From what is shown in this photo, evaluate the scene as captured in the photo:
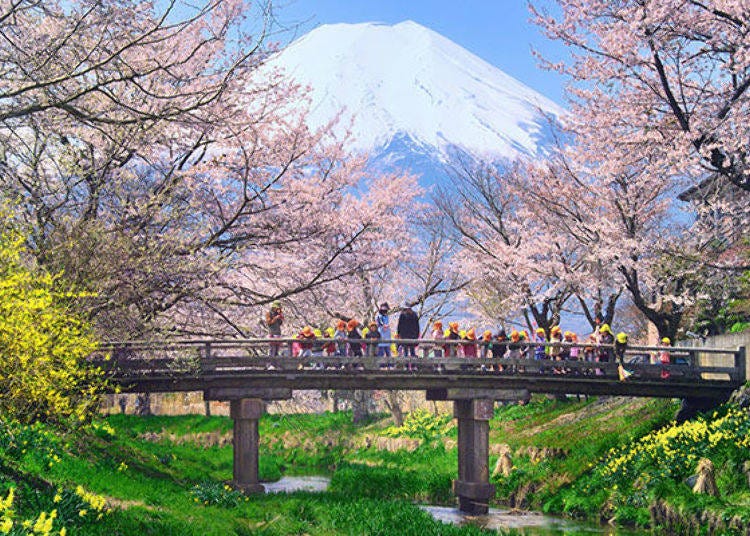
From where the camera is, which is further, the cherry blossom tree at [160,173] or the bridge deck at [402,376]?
the bridge deck at [402,376]

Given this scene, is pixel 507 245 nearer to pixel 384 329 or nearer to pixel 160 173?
pixel 384 329

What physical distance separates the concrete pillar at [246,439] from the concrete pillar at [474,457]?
5912 mm

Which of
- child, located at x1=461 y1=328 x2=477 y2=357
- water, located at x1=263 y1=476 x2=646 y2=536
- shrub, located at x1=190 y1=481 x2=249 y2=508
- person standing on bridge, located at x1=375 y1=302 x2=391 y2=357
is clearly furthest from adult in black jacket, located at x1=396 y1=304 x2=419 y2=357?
shrub, located at x1=190 y1=481 x2=249 y2=508

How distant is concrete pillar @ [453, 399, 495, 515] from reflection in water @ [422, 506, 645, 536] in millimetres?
436

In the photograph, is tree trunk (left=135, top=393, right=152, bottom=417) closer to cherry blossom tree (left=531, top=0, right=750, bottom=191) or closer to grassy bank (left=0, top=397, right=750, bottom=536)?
grassy bank (left=0, top=397, right=750, bottom=536)

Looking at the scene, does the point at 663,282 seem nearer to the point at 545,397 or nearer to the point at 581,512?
the point at 581,512

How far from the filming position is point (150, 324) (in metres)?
20.0

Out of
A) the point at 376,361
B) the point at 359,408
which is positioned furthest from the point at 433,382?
the point at 359,408

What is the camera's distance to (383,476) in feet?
101

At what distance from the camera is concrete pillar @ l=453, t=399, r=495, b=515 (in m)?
27.0

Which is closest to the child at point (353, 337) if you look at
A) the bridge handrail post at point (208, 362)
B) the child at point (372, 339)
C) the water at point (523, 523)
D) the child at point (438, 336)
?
the child at point (372, 339)

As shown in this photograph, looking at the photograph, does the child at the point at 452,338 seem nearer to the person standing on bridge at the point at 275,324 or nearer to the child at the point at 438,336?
the child at the point at 438,336

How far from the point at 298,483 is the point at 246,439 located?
29.9ft

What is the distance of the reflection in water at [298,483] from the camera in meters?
33.7
